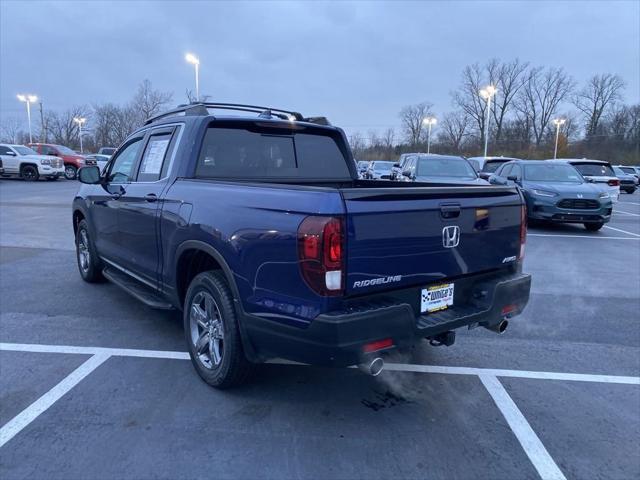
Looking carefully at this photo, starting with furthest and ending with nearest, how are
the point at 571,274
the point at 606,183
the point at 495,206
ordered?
1. the point at 606,183
2. the point at 571,274
3. the point at 495,206

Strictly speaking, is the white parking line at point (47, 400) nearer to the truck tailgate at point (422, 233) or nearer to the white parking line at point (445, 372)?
the white parking line at point (445, 372)

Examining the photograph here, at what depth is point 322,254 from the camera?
8.57 feet

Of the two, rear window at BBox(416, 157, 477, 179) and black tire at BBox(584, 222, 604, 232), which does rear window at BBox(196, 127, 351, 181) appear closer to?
rear window at BBox(416, 157, 477, 179)

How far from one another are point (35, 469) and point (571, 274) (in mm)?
7199

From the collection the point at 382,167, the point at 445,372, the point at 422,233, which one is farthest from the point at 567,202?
the point at 382,167

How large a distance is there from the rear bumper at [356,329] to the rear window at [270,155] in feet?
5.27

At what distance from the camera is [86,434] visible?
296 centimetres

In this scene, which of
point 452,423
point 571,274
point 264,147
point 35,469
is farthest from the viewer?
point 571,274

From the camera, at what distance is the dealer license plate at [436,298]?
3.09m

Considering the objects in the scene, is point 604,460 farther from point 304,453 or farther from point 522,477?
point 304,453

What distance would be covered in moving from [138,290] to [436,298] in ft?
9.32

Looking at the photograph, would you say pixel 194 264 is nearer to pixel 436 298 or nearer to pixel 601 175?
pixel 436 298

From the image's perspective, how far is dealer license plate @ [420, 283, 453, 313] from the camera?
121 inches

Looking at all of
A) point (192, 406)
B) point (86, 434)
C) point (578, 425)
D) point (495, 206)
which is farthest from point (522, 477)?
point (86, 434)
